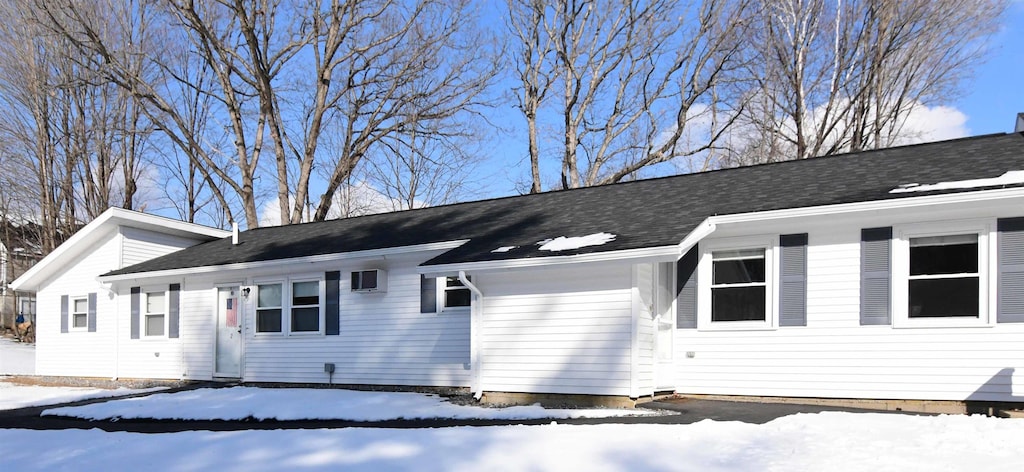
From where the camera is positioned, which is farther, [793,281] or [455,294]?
[455,294]

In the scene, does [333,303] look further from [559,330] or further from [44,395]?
[44,395]

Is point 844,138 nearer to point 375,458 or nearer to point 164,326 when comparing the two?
point 164,326

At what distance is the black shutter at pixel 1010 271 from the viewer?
9117 mm

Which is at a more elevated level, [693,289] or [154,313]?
[693,289]

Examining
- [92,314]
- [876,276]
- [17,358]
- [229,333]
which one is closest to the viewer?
[876,276]

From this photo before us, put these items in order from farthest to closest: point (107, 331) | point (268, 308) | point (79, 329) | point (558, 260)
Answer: point (79, 329) → point (107, 331) → point (268, 308) → point (558, 260)

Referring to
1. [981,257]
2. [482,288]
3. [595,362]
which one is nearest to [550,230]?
[482,288]

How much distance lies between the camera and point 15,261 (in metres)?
35.3

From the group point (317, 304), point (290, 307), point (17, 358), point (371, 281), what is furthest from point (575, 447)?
point (17, 358)

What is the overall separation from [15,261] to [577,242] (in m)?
33.5

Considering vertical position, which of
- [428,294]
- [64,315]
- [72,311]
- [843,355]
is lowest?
[64,315]

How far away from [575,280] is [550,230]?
5.16 ft

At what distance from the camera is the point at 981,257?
9.35 metres

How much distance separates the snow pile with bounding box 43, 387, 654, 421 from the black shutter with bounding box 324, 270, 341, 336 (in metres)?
1.33
